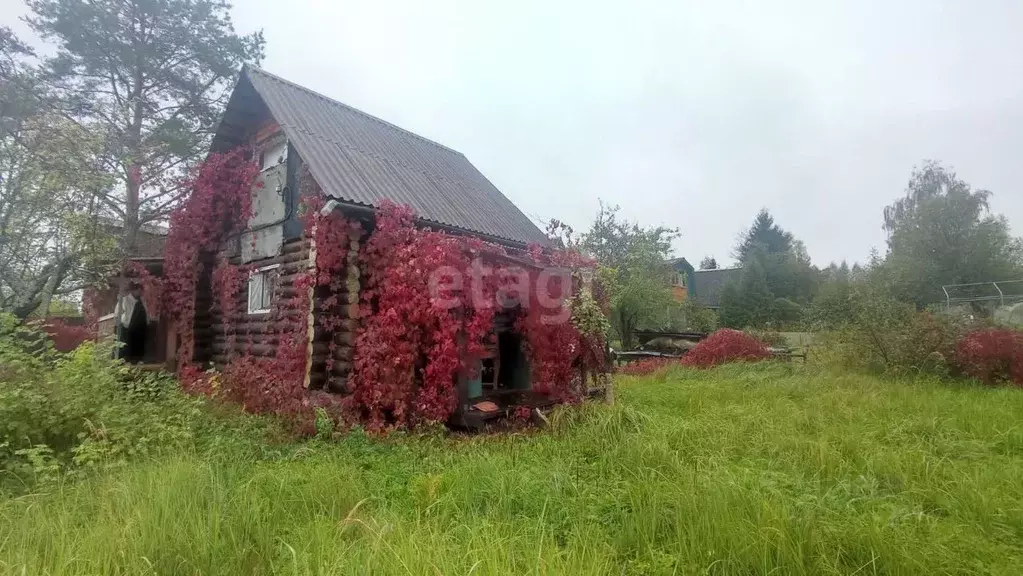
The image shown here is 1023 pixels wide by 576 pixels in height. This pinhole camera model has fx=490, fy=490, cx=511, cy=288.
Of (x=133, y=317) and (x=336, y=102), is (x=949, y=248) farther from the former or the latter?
(x=133, y=317)

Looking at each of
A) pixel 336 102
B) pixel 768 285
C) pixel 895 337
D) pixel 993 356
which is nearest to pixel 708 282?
pixel 768 285

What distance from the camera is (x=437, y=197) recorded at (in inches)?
384

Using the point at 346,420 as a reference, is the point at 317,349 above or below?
above

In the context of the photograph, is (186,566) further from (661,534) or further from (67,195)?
(67,195)

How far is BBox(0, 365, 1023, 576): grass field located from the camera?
2828 millimetres

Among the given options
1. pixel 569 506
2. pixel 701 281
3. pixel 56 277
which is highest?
pixel 701 281

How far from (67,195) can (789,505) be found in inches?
507

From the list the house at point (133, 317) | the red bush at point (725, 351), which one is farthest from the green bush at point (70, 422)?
the red bush at point (725, 351)

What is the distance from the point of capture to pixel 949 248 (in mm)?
27453

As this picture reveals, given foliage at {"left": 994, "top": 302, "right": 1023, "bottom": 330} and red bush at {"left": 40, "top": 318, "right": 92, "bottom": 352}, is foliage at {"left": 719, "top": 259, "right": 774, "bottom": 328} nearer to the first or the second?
foliage at {"left": 994, "top": 302, "right": 1023, "bottom": 330}

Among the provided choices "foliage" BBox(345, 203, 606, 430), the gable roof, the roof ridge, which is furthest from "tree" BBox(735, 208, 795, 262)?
"foliage" BBox(345, 203, 606, 430)

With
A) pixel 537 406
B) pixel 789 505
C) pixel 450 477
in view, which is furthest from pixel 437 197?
pixel 789 505

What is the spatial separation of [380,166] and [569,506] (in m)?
7.55

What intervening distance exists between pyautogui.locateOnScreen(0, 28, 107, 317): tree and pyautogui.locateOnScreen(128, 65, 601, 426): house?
2.37 metres
